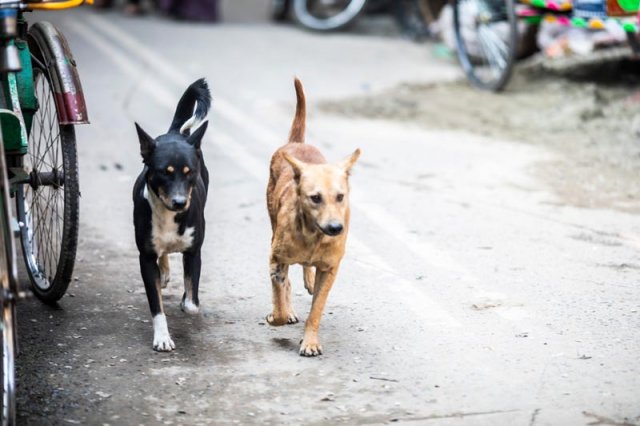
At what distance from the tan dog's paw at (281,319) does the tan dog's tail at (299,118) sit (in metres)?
0.98

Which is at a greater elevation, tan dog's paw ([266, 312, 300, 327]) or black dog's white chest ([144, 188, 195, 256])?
black dog's white chest ([144, 188, 195, 256])

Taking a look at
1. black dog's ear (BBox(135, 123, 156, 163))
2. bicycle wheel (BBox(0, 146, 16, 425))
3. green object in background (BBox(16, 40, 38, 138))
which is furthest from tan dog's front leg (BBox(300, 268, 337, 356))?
green object in background (BBox(16, 40, 38, 138))

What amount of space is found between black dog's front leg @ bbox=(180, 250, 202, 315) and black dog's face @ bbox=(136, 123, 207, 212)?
354mm

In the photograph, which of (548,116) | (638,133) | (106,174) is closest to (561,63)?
(548,116)

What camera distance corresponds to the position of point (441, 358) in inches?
177

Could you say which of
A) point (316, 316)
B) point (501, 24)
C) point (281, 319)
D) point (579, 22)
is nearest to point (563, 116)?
point (579, 22)

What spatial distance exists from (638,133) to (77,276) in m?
4.85

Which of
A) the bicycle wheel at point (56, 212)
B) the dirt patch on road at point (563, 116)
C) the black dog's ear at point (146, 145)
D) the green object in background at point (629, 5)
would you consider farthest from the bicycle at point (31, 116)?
the green object in background at point (629, 5)

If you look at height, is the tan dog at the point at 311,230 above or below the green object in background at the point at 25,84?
below

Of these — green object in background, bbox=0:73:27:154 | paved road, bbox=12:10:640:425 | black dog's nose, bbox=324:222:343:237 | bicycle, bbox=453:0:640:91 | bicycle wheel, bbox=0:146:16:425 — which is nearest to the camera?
bicycle wheel, bbox=0:146:16:425

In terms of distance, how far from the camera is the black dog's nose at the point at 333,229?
4.30 metres

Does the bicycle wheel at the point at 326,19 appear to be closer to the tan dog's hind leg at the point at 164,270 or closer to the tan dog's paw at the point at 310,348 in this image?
the tan dog's hind leg at the point at 164,270

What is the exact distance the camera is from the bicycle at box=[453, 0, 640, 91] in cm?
857

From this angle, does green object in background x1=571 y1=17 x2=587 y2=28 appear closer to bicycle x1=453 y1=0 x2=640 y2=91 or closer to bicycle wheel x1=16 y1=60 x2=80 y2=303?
bicycle x1=453 y1=0 x2=640 y2=91
